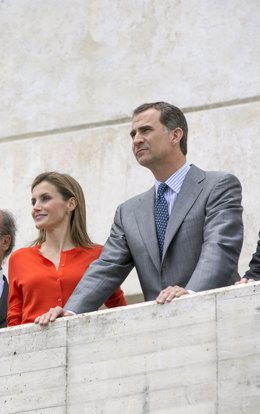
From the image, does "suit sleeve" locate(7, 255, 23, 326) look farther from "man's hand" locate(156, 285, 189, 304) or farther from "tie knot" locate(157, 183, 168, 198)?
"man's hand" locate(156, 285, 189, 304)

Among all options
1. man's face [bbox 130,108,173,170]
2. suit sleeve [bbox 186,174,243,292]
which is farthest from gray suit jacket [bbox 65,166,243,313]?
man's face [bbox 130,108,173,170]

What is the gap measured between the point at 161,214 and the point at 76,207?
0.62 m

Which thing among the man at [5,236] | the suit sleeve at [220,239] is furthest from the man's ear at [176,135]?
the man at [5,236]

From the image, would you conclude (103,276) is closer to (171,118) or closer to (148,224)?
(148,224)

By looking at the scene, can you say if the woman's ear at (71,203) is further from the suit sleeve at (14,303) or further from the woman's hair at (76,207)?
the suit sleeve at (14,303)

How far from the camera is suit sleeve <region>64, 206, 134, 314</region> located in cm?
680

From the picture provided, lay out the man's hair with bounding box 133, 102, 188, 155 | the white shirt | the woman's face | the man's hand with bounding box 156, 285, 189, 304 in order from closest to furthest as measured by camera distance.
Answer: the man's hand with bounding box 156, 285, 189, 304 → the white shirt → the man's hair with bounding box 133, 102, 188, 155 → the woman's face

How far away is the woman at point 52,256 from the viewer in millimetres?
7047

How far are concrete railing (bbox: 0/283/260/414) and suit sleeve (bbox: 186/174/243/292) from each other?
20 cm

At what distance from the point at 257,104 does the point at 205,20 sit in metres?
0.67

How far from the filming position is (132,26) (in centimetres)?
954

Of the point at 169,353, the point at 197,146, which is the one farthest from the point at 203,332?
the point at 197,146

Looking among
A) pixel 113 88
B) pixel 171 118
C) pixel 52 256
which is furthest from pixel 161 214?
pixel 113 88

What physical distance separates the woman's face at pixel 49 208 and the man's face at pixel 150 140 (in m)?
0.50
